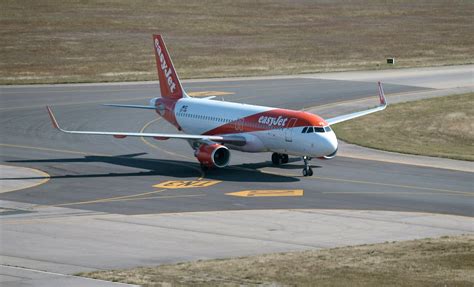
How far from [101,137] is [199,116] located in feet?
34.2

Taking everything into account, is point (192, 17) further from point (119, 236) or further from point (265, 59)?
point (119, 236)

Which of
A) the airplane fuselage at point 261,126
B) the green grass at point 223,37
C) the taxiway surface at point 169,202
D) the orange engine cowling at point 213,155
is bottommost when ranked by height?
the taxiway surface at point 169,202

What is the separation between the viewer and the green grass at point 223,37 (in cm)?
11119

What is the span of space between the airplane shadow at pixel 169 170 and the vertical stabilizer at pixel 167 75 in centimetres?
463

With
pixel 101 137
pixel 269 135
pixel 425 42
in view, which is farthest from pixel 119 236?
pixel 425 42

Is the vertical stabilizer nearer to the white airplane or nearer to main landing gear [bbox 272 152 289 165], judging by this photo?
the white airplane

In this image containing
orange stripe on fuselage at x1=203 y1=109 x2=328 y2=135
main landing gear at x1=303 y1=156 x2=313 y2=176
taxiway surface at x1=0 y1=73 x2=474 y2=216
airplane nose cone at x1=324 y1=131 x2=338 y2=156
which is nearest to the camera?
taxiway surface at x1=0 y1=73 x2=474 y2=216

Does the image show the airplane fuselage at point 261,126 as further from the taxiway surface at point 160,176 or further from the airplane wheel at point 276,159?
the airplane wheel at point 276,159

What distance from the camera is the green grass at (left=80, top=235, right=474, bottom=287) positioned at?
33844mm

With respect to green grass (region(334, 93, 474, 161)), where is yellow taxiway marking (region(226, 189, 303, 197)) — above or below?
below

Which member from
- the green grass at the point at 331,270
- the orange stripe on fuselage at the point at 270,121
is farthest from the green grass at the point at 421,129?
the green grass at the point at 331,270

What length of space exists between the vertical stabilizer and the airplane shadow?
4.63m

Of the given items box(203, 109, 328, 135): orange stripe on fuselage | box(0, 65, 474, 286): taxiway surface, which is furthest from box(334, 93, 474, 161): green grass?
box(203, 109, 328, 135): orange stripe on fuselage

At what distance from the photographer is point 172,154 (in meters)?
65.2
